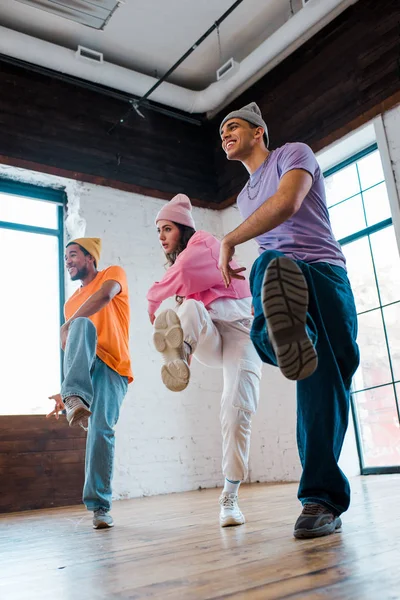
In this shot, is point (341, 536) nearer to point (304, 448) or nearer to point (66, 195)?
point (304, 448)

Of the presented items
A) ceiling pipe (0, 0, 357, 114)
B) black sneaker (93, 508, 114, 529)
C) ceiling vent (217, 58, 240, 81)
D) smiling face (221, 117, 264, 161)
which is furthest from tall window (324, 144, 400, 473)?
smiling face (221, 117, 264, 161)

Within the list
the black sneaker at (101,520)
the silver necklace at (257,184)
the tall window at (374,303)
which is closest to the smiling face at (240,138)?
the silver necklace at (257,184)

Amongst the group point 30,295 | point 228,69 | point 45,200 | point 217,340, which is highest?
point 228,69

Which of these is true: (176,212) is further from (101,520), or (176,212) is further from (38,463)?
(38,463)

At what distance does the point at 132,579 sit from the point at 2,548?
112cm

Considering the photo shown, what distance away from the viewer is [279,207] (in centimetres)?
182

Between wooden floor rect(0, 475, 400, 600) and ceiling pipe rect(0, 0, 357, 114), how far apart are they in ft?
14.0

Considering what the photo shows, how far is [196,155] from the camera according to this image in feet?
21.7

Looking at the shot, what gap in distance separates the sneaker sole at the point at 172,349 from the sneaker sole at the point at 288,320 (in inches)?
28.5

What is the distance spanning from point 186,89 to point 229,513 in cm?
509

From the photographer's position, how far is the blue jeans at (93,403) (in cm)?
257

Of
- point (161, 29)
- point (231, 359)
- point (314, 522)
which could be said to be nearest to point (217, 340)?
point (231, 359)

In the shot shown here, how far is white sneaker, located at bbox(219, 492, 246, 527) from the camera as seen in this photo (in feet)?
7.37

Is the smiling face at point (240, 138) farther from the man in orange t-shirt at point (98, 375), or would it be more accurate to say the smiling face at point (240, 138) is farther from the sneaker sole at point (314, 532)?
the sneaker sole at point (314, 532)
